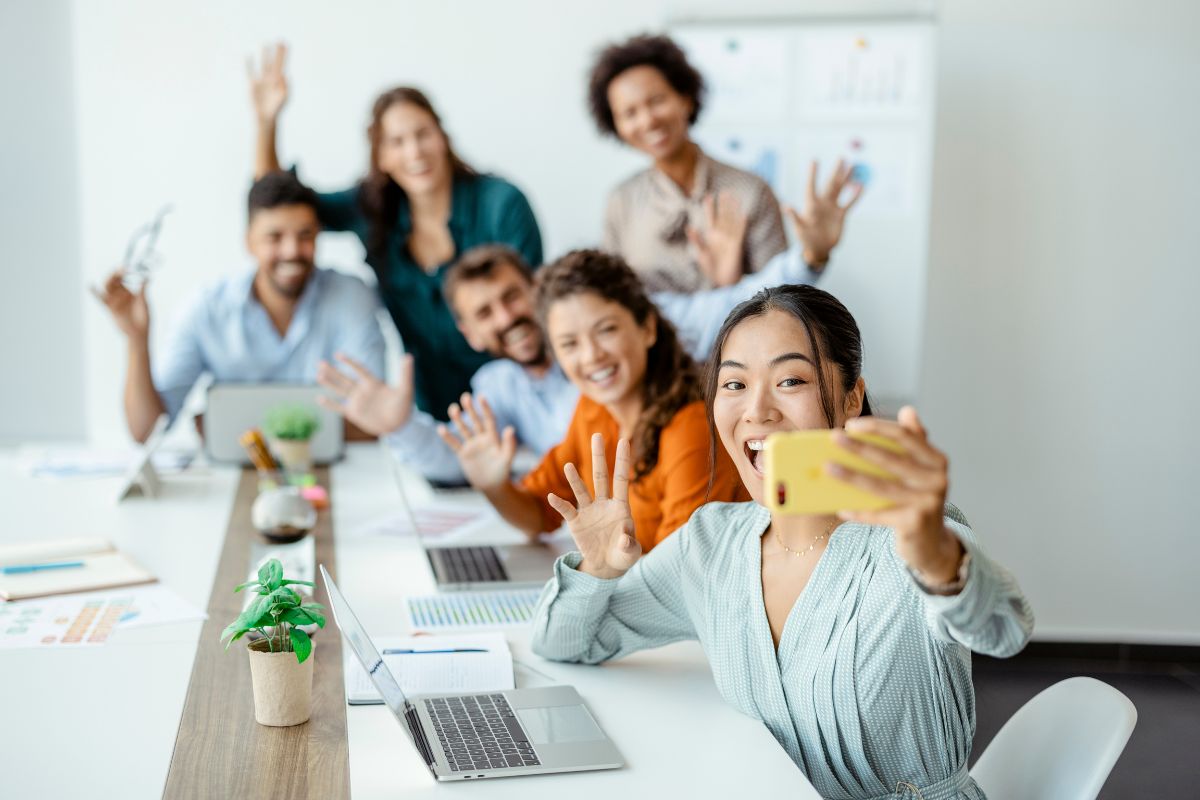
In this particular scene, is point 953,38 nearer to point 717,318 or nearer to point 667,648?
point 717,318

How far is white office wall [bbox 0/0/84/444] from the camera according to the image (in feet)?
13.6

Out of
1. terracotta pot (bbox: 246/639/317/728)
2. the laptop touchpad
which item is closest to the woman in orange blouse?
the laptop touchpad

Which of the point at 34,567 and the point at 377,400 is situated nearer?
the point at 34,567

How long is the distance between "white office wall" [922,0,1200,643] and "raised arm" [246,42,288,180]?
220 cm

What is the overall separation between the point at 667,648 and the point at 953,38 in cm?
275

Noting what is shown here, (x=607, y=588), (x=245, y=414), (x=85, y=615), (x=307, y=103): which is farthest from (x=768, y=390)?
(x=307, y=103)

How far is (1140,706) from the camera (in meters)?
3.39

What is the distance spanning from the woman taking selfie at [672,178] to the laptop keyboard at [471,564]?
1597 millimetres

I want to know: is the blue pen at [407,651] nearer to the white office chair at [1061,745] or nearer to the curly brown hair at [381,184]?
the white office chair at [1061,745]

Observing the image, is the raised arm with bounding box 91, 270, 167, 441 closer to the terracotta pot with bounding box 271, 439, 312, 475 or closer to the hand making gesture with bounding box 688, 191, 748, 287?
the terracotta pot with bounding box 271, 439, 312, 475

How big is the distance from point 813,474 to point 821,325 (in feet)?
1.57

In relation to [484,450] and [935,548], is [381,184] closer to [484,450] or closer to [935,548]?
[484,450]

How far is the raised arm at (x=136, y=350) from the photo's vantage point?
3387 mm

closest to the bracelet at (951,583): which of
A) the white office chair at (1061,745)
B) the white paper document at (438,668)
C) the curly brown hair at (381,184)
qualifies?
the white office chair at (1061,745)
